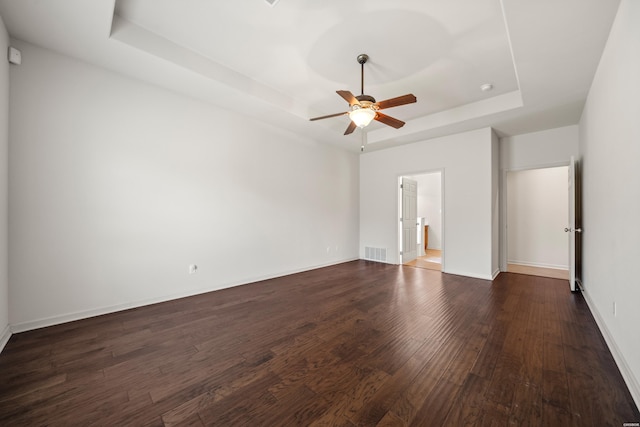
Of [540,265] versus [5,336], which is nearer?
[5,336]

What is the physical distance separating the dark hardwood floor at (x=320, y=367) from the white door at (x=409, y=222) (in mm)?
2841

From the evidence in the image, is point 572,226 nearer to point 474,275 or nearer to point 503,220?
point 503,220

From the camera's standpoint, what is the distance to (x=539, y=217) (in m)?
5.80

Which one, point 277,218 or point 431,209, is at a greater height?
point 431,209

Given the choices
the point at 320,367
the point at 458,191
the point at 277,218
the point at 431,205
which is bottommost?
the point at 320,367

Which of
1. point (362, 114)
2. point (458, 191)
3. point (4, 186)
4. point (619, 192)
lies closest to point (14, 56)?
point (4, 186)

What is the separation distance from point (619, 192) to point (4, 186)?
216 inches

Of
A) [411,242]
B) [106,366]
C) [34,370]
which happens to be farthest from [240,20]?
[411,242]

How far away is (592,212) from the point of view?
316 cm

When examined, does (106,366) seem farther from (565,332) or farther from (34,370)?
(565,332)

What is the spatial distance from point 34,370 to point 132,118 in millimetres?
2711

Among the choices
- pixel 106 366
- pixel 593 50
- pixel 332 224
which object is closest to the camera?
pixel 106 366

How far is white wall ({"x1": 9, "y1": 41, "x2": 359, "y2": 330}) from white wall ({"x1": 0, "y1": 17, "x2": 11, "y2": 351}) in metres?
0.09

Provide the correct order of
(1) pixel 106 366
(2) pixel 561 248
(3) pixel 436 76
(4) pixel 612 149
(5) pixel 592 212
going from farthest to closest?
(2) pixel 561 248, (3) pixel 436 76, (5) pixel 592 212, (4) pixel 612 149, (1) pixel 106 366
